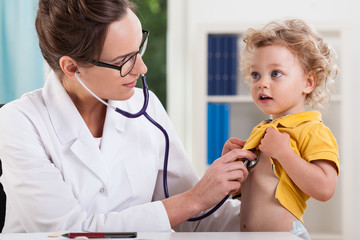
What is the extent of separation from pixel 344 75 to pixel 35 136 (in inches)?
96.0

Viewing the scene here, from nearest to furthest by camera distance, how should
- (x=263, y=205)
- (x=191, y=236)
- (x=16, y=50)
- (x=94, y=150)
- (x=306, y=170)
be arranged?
1. (x=191, y=236)
2. (x=306, y=170)
3. (x=263, y=205)
4. (x=94, y=150)
5. (x=16, y=50)

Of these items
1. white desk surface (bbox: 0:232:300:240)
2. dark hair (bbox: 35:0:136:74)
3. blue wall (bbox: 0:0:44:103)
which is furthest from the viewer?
blue wall (bbox: 0:0:44:103)

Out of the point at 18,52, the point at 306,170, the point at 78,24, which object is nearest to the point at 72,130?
the point at 78,24

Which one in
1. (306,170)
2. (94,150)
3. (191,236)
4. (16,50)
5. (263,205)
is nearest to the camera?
(191,236)

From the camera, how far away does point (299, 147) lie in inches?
52.9

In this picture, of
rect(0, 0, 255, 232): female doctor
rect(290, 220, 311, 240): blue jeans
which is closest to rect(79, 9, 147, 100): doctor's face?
rect(0, 0, 255, 232): female doctor

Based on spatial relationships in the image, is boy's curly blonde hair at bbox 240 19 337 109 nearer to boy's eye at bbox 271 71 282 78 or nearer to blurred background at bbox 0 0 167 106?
boy's eye at bbox 271 71 282 78

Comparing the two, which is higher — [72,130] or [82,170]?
[72,130]

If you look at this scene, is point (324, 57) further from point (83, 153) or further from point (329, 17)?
point (329, 17)

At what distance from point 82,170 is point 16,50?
1700mm

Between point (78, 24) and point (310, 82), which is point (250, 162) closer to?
point (310, 82)

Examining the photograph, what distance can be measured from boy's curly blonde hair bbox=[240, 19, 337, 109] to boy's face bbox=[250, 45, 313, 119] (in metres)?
0.02

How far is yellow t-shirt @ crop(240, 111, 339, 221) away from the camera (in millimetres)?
1300

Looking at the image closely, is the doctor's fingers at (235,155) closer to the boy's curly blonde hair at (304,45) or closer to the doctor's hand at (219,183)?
the doctor's hand at (219,183)
